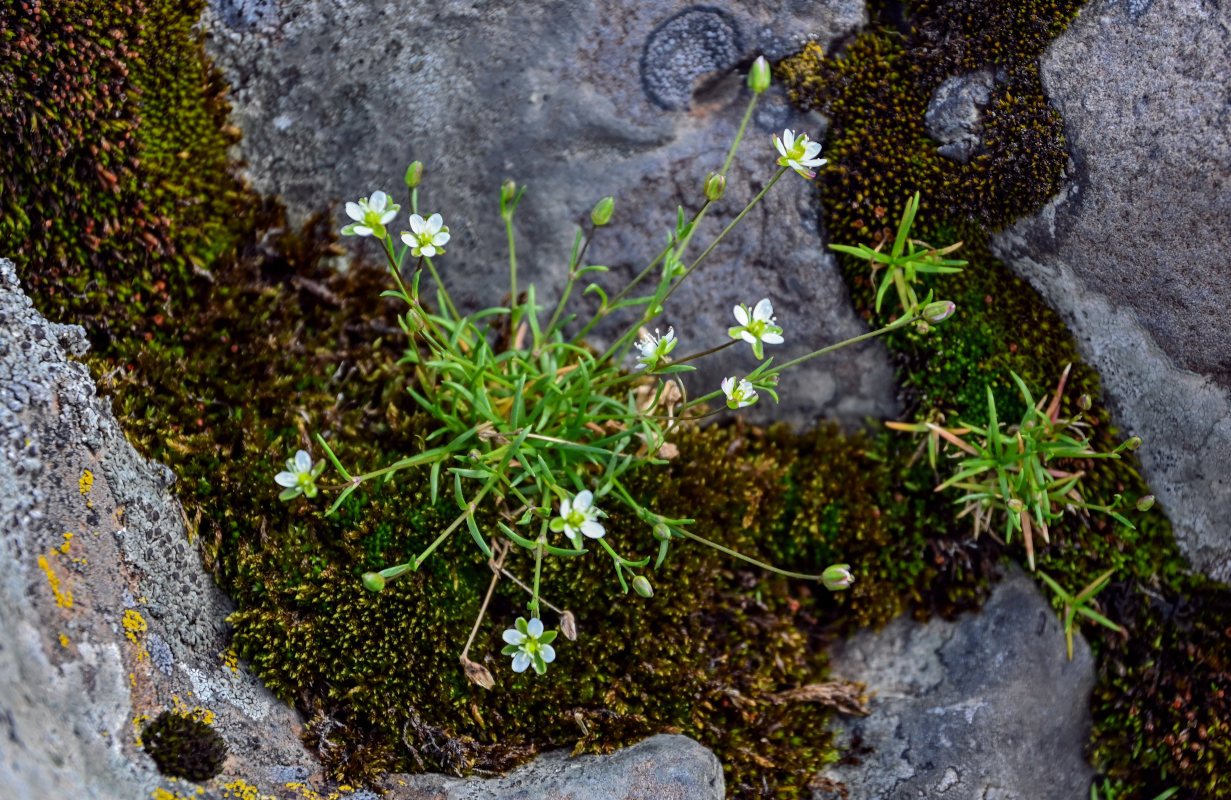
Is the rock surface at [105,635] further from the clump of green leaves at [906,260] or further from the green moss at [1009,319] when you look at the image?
the clump of green leaves at [906,260]

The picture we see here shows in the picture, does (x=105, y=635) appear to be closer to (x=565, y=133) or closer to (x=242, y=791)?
(x=242, y=791)

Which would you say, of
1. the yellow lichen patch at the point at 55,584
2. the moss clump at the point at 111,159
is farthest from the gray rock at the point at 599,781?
the moss clump at the point at 111,159

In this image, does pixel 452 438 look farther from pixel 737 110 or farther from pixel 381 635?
pixel 737 110

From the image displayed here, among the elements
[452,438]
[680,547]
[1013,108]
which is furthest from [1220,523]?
[452,438]

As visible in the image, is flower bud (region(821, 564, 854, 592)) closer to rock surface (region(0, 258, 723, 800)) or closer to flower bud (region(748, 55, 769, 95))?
rock surface (region(0, 258, 723, 800))

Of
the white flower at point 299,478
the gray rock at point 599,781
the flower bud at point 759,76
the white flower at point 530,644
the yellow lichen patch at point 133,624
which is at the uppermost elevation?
the flower bud at point 759,76

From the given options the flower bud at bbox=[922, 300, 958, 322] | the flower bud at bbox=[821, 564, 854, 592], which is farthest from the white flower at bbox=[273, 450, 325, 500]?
the flower bud at bbox=[922, 300, 958, 322]

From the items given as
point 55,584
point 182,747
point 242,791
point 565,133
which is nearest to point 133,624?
point 55,584
